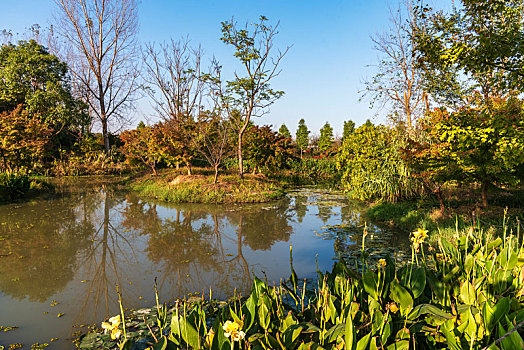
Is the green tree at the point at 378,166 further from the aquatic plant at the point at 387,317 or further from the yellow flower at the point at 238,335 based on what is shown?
the yellow flower at the point at 238,335

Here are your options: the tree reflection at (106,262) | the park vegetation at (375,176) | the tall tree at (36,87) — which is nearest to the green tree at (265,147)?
the park vegetation at (375,176)

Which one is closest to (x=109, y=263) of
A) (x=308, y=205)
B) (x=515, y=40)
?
(x=308, y=205)

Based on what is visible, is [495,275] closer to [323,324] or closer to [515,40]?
[323,324]

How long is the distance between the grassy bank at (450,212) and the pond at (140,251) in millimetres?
519

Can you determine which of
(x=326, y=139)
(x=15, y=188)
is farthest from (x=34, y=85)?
(x=326, y=139)

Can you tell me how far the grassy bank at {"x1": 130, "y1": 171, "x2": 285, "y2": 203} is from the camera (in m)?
10.9

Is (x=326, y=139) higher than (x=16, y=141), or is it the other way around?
(x=326, y=139)

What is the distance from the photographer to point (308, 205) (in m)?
10.4

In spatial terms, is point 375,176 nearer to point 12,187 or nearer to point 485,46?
point 485,46

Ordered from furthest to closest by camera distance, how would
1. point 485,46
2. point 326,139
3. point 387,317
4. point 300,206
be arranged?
point 326,139 < point 300,206 < point 485,46 < point 387,317

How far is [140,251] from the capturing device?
5.65 m

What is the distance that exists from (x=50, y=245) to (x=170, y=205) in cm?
477

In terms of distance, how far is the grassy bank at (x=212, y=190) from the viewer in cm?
1091

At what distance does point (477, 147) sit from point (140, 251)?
6.67 metres
